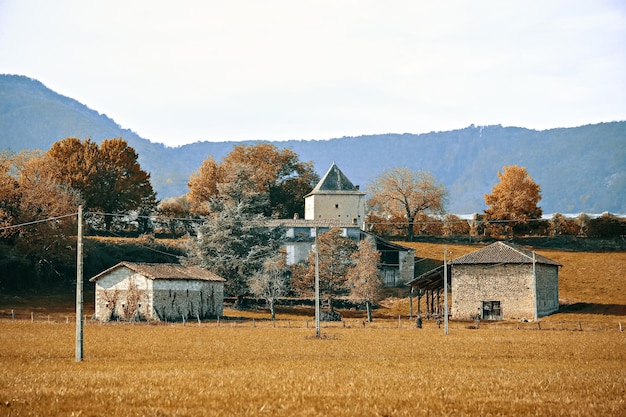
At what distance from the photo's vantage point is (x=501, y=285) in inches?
3135

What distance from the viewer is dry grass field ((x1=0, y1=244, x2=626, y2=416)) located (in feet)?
80.7

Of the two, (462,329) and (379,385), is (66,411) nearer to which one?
(379,385)

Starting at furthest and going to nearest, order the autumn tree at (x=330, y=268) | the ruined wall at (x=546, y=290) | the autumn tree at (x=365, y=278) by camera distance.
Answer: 1. the autumn tree at (x=330, y=268)
2. the autumn tree at (x=365, y=278)
3. the ruined wall at (x=546, y=290)

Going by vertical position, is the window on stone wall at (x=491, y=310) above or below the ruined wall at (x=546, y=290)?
below

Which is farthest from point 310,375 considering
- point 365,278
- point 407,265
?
point 407,265

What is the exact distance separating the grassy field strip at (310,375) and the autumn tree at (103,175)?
5669cm

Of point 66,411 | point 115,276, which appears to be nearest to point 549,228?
point 115,276

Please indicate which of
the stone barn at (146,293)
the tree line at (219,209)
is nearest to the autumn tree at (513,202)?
the tree line at (219,209)

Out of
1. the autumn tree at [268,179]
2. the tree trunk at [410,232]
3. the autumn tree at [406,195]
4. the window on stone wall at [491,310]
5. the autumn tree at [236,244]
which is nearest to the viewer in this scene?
the window on stone wall at [491,310]

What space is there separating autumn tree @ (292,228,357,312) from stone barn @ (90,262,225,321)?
13084mm

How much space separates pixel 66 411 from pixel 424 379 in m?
12.8

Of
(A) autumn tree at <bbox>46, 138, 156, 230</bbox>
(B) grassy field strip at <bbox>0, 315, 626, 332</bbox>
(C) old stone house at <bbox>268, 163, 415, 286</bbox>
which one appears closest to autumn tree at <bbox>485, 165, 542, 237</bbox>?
(C) old stone house at <bbox>268, 163, 415, 286</bbox>

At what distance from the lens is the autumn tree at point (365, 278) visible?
8194 centimetres

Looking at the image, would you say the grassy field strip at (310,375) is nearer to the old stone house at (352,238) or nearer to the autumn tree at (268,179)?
the old stone house at (352,238)
